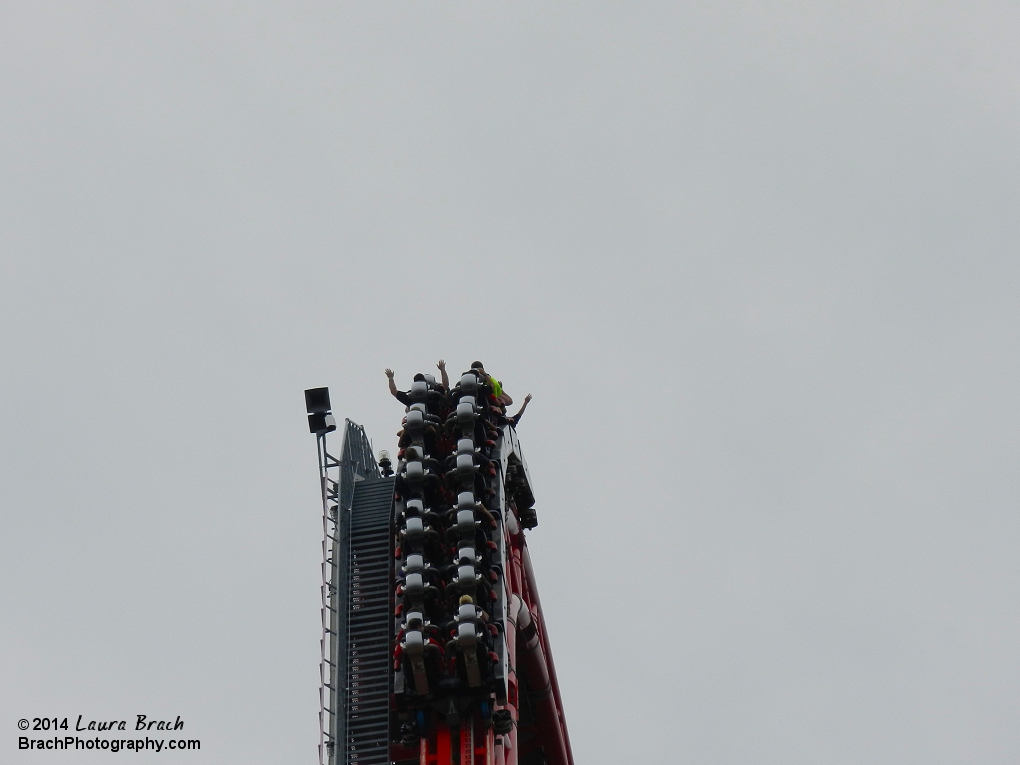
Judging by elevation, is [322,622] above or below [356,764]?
above

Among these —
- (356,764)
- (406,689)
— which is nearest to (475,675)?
(406,689)

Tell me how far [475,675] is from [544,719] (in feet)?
48.4

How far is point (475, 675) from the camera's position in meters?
52.6

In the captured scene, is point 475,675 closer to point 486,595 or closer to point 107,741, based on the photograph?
point 486,595

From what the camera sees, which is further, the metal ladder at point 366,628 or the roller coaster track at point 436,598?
the metal ladder at point 366,628

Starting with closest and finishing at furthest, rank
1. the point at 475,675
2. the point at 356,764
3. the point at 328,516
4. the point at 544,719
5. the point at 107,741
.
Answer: the point at 107,741, the point at 475,675, the point at 356,764, the point at 328,516, the point at 544,719

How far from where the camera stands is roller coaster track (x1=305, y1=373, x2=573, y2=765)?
174 ft

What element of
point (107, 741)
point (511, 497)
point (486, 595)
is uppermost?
point (511, 497)

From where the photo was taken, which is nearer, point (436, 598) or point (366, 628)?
point (436, 598)

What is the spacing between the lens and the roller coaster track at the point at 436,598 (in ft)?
174

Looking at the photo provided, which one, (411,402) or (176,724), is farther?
(411,402)

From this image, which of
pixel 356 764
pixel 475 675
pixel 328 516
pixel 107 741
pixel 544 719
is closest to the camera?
A: pixel 107 741

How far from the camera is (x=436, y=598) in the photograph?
5384 centimetres

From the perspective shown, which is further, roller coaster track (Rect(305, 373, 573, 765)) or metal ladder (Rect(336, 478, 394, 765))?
metal ladder (Rect(336, 478, 394, 765))
